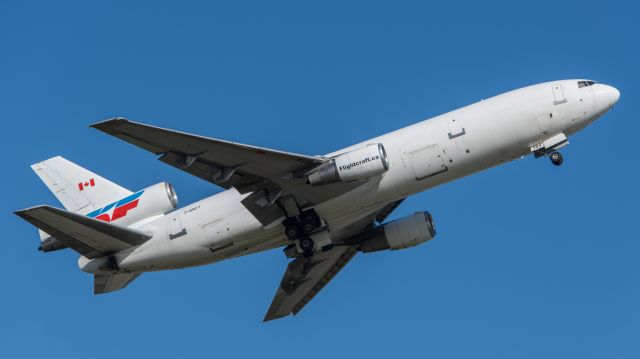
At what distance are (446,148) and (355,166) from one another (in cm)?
401

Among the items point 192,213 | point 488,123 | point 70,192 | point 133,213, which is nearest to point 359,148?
point 488,123

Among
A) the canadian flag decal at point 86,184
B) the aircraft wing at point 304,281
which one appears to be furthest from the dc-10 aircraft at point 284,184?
the aircraft wing at point 304,281

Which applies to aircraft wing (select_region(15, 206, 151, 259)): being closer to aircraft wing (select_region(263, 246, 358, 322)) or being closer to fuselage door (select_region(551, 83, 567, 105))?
aircraft wing (select_region(263, 246, 358, 322))

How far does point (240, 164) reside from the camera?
42.1 m

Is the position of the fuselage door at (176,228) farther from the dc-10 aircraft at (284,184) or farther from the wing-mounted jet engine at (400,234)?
the wing-mounted jet engine at (400,234)

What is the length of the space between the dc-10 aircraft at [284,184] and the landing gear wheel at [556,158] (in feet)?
0.16

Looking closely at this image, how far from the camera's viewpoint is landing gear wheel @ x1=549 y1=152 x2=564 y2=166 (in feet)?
141

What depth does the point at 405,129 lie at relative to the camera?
143 ft

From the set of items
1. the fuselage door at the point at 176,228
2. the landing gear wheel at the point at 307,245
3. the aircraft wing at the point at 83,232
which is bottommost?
the landing gear wheel at the point at 307,245

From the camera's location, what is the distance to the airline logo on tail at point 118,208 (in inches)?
1829

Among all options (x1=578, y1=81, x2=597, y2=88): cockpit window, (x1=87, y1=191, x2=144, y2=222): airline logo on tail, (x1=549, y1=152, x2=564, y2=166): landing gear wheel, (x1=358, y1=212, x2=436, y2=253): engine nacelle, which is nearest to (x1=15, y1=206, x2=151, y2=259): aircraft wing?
(x1=87, y1=191, x2=144, y2=222): airline logo on tail

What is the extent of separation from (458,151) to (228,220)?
10.6 meters

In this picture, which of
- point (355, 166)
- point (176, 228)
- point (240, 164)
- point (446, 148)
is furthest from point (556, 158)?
point (176, 228)

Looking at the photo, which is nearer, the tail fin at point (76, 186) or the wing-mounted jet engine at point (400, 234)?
the tail fin at point (76, 186)
